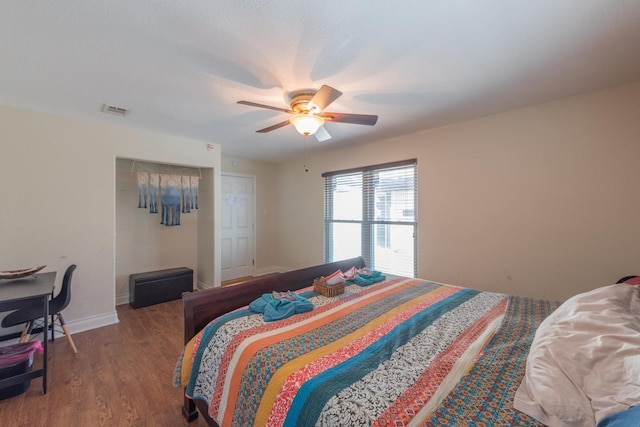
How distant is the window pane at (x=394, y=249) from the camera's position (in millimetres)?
3654

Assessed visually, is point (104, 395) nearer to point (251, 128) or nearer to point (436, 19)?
point (251, 128)

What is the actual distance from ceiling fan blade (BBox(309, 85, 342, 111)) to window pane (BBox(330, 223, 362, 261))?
2.55 m

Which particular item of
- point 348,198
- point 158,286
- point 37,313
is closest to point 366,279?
point 348,198

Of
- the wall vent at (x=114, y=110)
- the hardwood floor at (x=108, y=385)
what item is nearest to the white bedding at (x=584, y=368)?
the hardwood floor at (x=108, y=385)

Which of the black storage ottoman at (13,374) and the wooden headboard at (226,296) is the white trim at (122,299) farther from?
the wooden headboard at (226,296)

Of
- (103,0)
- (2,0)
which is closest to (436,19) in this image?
(103,0)

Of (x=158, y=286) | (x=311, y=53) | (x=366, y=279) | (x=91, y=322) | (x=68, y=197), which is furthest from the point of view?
(x=158, y=286)

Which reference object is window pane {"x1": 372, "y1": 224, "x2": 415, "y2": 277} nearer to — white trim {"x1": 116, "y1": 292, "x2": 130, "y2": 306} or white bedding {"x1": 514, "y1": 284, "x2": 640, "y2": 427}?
white bedding {"x1": 514, "y1": 284, "x2": 640, "y2": 427}

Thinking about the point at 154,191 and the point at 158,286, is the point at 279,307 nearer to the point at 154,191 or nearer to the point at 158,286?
the point at 158,286

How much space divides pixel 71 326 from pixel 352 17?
159 inches

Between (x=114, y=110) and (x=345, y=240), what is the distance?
135 inches

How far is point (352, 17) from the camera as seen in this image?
4.76 feet

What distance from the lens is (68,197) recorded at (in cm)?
291

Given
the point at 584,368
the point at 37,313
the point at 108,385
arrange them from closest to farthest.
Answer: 1. the point at 584,368
2. the point at 108,385
3. the point at 37,313
